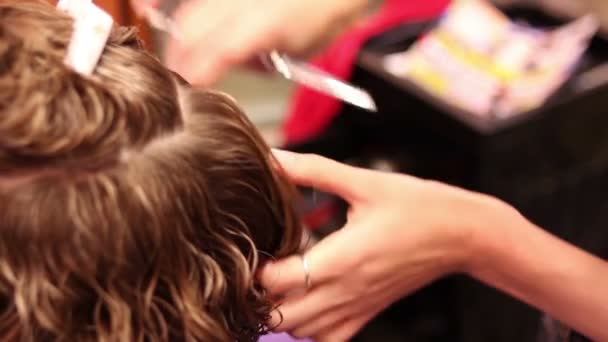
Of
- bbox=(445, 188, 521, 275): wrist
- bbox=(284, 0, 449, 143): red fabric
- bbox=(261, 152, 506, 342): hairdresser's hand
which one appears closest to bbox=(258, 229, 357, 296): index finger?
bbox=(261, 152, 506, 342): hairdresser's hand

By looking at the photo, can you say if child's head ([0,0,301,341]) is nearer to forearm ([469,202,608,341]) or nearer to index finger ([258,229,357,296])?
index finger ([258,229,357,296])

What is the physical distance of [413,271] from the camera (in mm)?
720

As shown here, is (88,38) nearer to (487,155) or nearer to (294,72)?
(294,72)

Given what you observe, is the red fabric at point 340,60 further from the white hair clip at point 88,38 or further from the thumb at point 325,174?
the white hair clip at point 88,38

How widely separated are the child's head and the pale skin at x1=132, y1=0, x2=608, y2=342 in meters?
0.06

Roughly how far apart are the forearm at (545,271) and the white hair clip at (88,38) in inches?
14.9

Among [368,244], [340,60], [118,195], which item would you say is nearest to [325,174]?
[368,244]

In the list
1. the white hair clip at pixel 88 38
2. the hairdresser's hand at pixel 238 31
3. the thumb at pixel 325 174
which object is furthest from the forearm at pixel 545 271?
the white hair clip at pixel 88 38

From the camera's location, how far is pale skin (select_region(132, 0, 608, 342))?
595 mm

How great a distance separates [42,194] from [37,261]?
0.04 m

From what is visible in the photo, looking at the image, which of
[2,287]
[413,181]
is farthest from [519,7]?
[2,287]

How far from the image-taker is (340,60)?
1271 millimetres

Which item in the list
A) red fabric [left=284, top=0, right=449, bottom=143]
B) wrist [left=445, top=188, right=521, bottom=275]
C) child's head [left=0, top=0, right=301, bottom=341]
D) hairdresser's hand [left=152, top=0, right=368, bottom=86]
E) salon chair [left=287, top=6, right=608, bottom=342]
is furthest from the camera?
red fabric [left=284, top=0, right=449, bottom=143]

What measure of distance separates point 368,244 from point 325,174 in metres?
0.07
